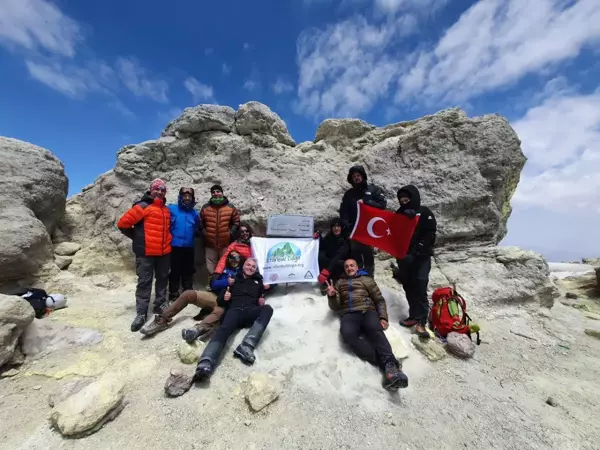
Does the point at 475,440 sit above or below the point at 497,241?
below

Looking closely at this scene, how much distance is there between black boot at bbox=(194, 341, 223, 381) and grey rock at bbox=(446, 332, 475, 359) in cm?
426

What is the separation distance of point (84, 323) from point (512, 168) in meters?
11.5

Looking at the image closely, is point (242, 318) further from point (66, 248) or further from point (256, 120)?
point (256, 120)

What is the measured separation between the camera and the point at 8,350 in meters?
4.32

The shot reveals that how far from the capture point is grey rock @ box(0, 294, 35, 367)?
4.29 meters

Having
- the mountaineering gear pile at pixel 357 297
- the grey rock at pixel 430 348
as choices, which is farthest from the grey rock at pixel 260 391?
the grey rock at pixel 430 348

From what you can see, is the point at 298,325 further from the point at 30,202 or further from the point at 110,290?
the point at 30,202

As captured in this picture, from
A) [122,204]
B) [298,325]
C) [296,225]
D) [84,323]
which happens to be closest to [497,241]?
[296,225]

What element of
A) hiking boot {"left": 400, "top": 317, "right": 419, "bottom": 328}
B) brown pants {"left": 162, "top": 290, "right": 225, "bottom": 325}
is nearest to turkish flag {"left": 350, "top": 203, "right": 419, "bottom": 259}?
hiking boot {"left": 400, "top": 317, "right": 419, "bottom": 328}

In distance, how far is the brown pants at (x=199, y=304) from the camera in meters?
5.32

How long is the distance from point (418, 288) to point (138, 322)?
19.4 feet

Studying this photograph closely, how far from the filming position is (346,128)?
33.0 ft

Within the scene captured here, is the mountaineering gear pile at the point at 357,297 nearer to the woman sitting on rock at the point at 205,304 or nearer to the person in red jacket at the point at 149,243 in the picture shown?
the woman sitting on rock at the point at 205,304

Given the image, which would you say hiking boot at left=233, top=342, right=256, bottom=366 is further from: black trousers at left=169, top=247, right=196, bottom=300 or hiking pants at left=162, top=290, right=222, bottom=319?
black trousers at left=169, top=247, right=196, bottom=300
